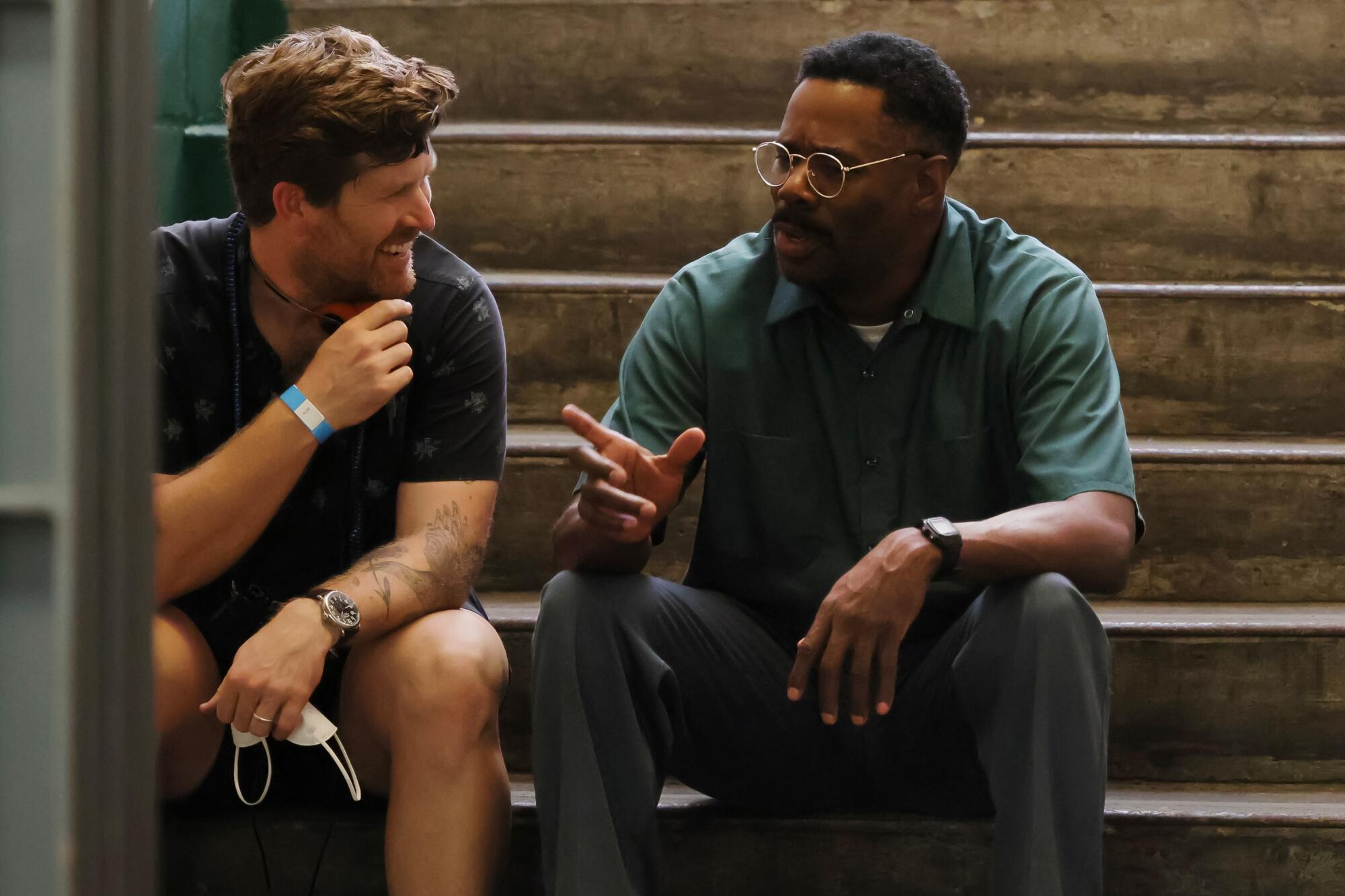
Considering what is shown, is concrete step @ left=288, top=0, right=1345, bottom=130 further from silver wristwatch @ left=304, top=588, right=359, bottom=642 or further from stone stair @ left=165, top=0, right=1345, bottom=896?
silver wristwatch @ left=304, top=588, right=359, bottom=642

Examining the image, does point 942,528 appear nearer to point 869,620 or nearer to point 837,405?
point 869,620

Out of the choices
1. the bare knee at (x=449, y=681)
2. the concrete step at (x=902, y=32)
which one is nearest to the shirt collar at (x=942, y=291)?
the bare knee at (x=449, y=681)

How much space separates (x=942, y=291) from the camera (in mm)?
1732

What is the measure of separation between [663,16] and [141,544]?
2.13 meters

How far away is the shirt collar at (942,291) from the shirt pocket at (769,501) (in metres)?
0.14

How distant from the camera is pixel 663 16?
2703 millimetres

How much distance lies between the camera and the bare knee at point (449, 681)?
4.90 ft

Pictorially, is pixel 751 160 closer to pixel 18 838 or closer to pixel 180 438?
pixel 180 438

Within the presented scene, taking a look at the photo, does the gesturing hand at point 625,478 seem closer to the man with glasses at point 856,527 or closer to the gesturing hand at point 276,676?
the man with glasses at point 856,527

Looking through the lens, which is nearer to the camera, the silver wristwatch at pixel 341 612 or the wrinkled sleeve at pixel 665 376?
the silver wristwatch at pixel 341 612

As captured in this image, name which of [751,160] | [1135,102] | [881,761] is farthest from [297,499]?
[1135,102]

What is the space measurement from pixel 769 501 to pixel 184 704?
0.66 meters

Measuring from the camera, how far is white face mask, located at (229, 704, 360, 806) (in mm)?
1535

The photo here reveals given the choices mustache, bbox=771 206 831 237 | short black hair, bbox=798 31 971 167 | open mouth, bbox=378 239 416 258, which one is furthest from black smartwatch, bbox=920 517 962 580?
open mouth, bbox=378 239 416 258
